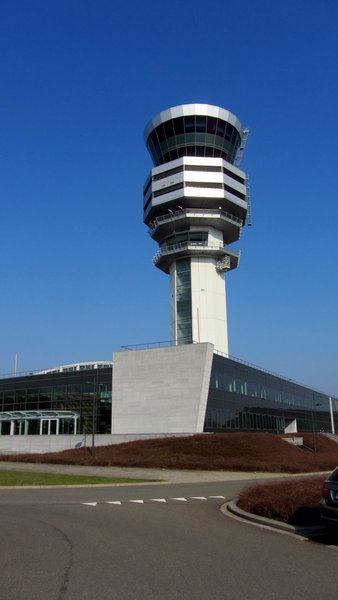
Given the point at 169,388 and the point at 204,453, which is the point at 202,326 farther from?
the point at 204,453

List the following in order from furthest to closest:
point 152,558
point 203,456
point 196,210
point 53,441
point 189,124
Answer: point 189,124
point 196,210
point 53,441
point 203,456
point 152,558

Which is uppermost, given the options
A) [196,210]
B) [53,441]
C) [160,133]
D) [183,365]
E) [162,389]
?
[160,133]

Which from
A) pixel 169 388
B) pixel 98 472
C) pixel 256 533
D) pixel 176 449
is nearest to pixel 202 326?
→ pixel 169 388

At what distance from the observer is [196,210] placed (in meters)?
67.8

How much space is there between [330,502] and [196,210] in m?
59.3

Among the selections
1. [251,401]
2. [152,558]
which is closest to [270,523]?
[152,558]

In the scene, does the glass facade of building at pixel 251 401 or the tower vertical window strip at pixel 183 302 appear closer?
the glass facade of building at pixel 251 401

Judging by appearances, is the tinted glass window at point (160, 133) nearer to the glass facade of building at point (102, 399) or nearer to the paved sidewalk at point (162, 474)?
the glass facade of building at point (102, 399)

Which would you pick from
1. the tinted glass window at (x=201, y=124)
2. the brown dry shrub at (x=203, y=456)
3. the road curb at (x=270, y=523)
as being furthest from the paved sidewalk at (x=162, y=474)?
the tinted glass window at (x=201, y=124)

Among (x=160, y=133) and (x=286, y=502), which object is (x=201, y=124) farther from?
(x=286, y=502)

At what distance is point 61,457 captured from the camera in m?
41.4

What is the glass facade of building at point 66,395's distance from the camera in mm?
51062

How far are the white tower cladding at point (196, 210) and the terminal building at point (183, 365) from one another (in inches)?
5.3

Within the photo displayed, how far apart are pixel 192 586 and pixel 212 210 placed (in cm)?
6322
